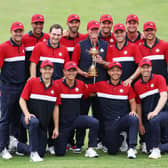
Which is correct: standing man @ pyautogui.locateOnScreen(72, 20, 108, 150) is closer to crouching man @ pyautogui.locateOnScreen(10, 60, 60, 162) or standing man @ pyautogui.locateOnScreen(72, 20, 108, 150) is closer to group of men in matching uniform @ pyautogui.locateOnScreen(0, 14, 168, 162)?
group of men in matching uniform @ pyautogui.locateOnScreen(0, 14, 168, 162)

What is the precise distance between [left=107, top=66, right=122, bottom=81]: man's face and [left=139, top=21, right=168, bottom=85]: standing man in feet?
2.31

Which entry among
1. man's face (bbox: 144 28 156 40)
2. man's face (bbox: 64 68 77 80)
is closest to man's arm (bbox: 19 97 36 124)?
man's face (bbox: 64 68 77 80)

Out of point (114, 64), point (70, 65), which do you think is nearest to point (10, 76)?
point (70, 65)

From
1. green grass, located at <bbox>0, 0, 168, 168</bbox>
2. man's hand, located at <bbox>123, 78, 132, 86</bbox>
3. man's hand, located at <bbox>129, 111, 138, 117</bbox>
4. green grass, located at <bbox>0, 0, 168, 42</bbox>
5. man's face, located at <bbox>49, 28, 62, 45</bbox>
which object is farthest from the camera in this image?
green grass, located at <bbox>0, 0, 168, 42</bbox>

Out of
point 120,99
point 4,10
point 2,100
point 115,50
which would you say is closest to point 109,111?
point 120,99

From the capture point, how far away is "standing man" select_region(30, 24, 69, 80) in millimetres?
10547

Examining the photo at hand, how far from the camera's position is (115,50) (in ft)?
35.4

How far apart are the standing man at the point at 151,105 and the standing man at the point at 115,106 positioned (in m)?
0.20

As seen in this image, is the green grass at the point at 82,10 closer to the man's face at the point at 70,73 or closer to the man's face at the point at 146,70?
the man's face at the point at 146,70

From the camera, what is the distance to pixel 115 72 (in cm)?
1043

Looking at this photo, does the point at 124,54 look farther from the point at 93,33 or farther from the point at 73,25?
the point at 73,25

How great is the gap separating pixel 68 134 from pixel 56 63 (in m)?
1.25

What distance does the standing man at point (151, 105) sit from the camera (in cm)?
1028

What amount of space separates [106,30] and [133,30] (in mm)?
488
